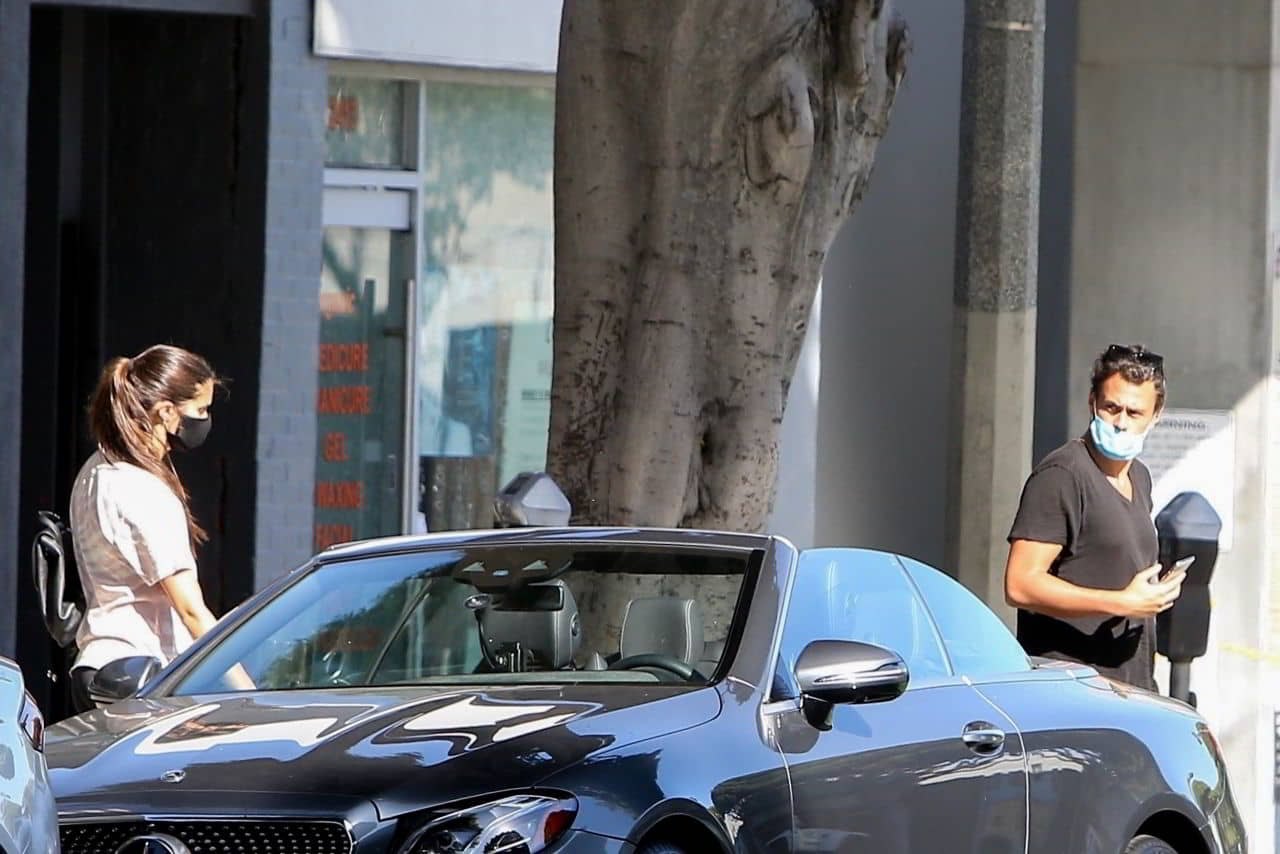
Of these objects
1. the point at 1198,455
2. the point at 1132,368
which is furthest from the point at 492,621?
the point at 1198,455

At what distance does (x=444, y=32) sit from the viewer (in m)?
→ 11.8

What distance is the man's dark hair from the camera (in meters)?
7.86

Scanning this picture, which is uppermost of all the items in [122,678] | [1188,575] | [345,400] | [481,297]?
[481,297]

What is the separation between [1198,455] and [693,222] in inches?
214

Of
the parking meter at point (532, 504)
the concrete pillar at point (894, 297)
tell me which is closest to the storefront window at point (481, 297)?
the concrete pillar at point (894, 297)

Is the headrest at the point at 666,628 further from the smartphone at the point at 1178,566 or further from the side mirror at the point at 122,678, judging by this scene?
the smartphone at the point at 1178,566

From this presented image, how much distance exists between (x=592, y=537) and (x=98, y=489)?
A: 66.9 inches

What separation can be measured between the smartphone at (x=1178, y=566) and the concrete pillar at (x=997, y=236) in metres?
1.83

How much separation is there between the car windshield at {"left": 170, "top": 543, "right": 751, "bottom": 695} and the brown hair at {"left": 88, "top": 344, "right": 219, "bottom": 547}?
3.48ft

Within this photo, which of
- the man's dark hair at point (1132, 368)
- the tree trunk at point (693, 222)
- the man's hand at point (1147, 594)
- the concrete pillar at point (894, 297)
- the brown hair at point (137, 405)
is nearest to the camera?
the brown hair at point (137, 405)

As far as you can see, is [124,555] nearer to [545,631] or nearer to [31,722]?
[545,631]

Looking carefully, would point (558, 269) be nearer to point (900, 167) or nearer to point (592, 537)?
point (592, 537)

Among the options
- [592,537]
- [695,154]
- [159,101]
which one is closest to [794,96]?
[695,154]

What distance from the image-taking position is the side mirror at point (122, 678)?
618cm
